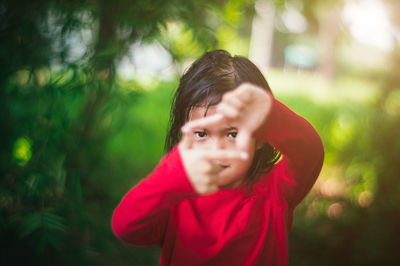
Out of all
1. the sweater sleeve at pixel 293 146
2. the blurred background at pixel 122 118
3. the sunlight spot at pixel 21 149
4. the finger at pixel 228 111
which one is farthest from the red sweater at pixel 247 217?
the sunlight spot at pixel 21 149

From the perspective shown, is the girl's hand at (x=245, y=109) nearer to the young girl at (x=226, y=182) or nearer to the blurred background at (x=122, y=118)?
the young girl at (x=226, y=182)

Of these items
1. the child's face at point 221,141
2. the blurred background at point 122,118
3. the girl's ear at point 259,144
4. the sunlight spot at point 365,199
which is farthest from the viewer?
the sunlight spot at point 365,199

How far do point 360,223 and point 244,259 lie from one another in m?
1.56

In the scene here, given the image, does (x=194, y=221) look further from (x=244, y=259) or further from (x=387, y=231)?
(x=387, y=231)

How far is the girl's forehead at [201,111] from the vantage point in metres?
0.64

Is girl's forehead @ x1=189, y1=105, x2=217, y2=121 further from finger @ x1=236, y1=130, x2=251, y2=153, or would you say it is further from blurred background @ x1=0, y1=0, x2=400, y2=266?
blurred background @ x1=0, y1=0, x2=400, y2=266

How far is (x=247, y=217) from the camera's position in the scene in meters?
0.71

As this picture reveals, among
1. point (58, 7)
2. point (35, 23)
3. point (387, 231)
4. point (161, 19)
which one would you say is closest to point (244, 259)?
point (161, 19)

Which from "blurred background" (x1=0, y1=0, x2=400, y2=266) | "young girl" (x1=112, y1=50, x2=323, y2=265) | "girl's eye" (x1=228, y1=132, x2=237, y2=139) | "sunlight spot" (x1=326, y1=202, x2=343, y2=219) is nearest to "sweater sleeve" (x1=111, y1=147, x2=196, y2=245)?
"young girl" (x1=112, y1=50, x2=323, y2=265)

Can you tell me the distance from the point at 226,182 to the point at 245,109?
18 centimetres

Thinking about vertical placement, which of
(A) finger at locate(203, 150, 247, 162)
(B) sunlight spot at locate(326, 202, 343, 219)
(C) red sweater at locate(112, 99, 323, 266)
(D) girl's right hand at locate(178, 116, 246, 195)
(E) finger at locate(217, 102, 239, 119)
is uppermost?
(E) finger at locate(217, 102, 239, 119)

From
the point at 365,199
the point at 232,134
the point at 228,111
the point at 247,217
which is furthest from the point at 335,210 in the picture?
the point at 228,111

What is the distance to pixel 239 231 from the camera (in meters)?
0.70

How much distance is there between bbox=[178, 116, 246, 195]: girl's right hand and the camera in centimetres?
51
